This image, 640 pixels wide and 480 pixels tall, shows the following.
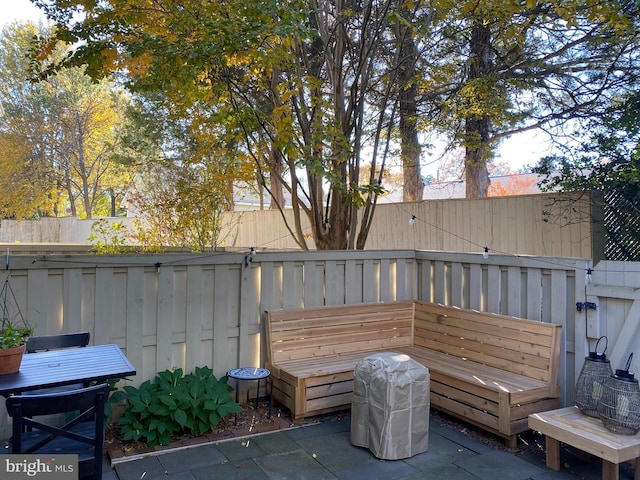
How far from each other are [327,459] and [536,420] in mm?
1395

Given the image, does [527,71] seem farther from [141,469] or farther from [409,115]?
[141,469]

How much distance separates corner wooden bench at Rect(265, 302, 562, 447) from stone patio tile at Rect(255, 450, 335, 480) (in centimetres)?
52

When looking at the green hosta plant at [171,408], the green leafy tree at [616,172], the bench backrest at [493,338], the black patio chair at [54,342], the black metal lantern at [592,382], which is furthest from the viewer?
the green leafy tree at [616,172]

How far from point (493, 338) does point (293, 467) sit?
6.47 feet

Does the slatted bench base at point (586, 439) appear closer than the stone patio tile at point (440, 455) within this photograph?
Yes

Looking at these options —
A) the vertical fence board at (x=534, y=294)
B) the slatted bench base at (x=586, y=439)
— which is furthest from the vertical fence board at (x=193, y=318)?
the vertical fence board at (x=534, y=294)

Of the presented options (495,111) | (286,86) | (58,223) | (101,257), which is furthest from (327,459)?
(58,223)

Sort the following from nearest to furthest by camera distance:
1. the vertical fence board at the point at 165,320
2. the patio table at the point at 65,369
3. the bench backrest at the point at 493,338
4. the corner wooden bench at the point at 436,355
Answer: the patio table at the point at 65,369 → the corner wooden bench at the point at 436,355 → the bench backrest at the point at 493,338 → the vertical fence board at the point at 165,320

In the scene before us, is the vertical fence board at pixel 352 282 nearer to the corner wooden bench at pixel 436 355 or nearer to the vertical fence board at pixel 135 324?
the corner wooden bench at pixel 436 355

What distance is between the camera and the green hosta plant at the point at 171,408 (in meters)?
3.38

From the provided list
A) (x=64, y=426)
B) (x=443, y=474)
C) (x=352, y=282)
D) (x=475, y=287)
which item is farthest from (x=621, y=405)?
(x=64, y=426)

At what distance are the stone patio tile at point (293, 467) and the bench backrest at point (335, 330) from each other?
98cm

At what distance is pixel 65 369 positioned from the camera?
97.5 inches

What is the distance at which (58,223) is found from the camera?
18109 mm
